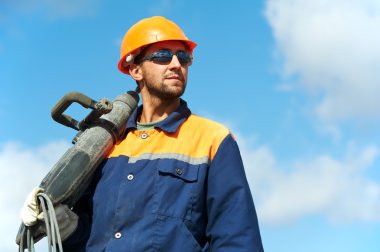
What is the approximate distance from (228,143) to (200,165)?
0.26 metres

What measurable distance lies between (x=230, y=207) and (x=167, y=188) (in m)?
0.44

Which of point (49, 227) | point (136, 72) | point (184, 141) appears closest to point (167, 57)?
point (136, 72)

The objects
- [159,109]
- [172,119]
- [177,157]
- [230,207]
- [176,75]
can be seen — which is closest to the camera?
[230,207]

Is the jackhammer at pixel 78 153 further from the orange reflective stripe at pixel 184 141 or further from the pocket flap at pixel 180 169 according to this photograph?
the pocket flap at pixel 180 169

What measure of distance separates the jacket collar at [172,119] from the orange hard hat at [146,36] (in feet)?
1.63

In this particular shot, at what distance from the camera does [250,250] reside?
156 inches

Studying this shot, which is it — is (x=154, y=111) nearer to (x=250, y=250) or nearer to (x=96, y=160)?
(x=96, y=160)

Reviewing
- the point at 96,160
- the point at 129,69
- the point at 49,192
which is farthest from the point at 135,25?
the point at 49,192

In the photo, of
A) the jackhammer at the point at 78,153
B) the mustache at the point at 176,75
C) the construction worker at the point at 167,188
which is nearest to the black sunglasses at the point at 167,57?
the construction worker at the point at 167,188

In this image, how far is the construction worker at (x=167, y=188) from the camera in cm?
405

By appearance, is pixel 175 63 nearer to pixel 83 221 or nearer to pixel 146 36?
pixel 146 36

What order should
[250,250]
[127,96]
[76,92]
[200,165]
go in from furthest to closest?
[127,96] → [76,92] → [200,165] → [250,250]

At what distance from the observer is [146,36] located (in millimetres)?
4891

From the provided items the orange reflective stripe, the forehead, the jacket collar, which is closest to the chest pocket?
the orange reflective stripe
